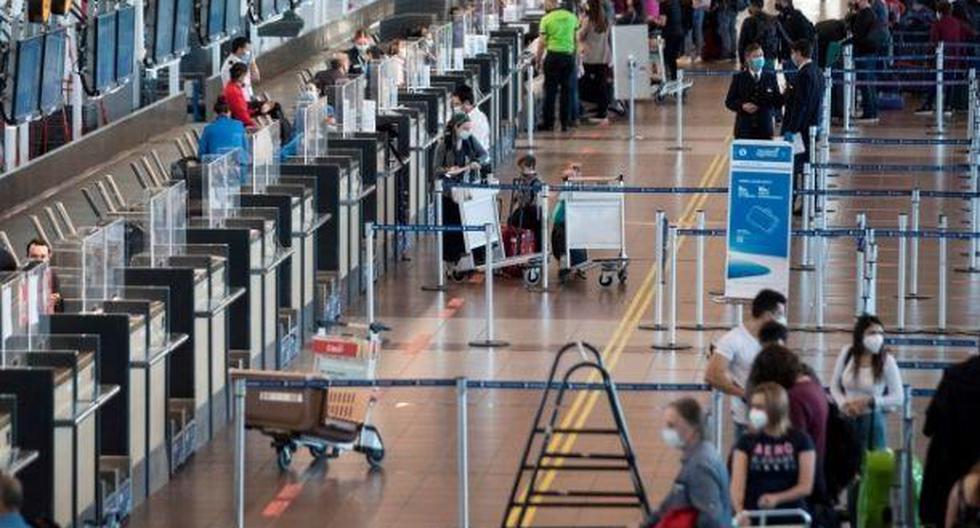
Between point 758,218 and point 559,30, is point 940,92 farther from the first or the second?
point 758,218

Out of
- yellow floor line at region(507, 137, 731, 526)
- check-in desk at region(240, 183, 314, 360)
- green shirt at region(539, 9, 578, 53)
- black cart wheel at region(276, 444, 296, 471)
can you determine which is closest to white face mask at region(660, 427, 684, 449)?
yellow floor line at region(507, 137, 731, 526)

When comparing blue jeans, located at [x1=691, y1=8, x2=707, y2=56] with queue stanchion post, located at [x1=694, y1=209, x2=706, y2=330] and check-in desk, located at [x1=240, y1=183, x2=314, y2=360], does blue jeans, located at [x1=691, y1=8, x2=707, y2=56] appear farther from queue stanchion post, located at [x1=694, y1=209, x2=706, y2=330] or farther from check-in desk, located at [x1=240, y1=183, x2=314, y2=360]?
check-in desk, located at [x1=240, y1=183, x2=314, y2=360]

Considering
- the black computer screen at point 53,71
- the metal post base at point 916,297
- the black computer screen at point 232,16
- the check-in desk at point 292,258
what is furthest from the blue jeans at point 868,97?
the check-in desk at point 292,258

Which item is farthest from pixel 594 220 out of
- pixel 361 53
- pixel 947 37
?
pixel 947 37

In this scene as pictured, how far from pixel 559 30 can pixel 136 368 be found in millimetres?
20598

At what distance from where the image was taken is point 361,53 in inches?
1411

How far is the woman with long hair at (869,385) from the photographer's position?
16.7 m

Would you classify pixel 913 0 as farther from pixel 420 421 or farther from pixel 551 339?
pixel 420 421

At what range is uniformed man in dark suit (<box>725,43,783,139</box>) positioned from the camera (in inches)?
1208

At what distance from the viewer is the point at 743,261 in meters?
23.1

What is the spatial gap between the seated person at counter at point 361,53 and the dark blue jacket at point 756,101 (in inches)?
203

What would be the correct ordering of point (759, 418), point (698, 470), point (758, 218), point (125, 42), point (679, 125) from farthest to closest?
1. point (679, 125)
2. point (125, 42)
3. point (758, 218)
4. point (759, 418)
5. point (698, 470)

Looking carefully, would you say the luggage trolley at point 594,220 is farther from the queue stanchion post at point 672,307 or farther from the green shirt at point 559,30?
the green shirt at point 559,30

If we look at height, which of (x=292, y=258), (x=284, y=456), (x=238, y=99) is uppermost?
(x=238, y=99)
